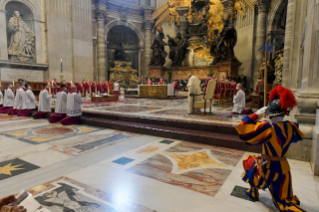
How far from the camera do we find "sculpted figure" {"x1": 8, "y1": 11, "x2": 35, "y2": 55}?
491 inches

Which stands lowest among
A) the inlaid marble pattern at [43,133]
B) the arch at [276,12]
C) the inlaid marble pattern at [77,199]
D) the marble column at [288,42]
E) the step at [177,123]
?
the inlaid marble pattern at [77,199]

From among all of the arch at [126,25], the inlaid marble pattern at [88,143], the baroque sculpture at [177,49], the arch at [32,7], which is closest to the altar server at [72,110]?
the inlaid marble pattern at [88,143]

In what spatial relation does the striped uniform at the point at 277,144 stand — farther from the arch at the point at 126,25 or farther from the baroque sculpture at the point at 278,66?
the arch at the point at 126,25

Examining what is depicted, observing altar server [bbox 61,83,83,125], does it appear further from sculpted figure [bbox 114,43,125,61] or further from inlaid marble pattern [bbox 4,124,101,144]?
sculpted figure [bbox 114,43,125,61]

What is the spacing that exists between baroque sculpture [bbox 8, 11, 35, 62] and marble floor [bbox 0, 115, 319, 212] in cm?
1110

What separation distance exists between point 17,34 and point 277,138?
51.6 ft

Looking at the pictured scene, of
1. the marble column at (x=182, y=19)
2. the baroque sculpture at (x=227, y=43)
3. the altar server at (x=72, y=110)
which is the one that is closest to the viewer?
the altar server at (x=72, y=110)

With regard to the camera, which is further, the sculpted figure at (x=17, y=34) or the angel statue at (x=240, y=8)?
the angel statue at (x=240, y=8)

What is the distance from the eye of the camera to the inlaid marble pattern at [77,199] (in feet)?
6.10

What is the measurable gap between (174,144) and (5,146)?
3.28 meters

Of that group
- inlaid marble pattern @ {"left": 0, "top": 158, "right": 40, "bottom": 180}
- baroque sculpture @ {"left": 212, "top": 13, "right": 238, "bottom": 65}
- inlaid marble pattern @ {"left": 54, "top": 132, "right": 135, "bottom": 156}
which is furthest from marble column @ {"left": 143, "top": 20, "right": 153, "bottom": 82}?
inlaid marble pattern @ {"left": 0, "top": 158, "right": 40, "bottom": 180}

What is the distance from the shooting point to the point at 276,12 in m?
12.0

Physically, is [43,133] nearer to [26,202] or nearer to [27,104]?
[27,104]

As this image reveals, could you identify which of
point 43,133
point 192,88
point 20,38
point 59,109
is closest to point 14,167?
point 43,133
